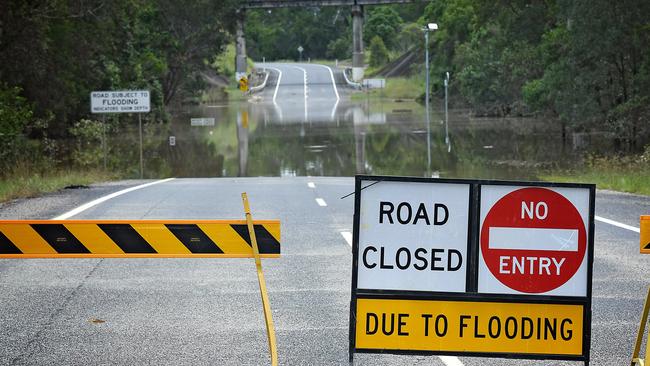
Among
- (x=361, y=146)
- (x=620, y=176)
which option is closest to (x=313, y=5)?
(x=361, y=146)

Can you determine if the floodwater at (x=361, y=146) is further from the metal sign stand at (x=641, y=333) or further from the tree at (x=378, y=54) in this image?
the tree at (x=378, y=54)

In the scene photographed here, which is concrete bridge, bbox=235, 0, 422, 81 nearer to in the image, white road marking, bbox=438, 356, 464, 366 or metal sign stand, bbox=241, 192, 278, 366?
white road marking, bbox=438, 356, 464, 366

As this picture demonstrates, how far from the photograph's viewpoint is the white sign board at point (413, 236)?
6.66 metres

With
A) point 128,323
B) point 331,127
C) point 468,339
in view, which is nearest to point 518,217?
point 468,339

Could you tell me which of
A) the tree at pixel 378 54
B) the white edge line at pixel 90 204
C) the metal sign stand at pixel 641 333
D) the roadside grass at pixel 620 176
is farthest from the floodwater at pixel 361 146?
the tree at pixel 378 54

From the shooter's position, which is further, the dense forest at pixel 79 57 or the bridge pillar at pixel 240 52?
the bridge pillar at pixel 240 52

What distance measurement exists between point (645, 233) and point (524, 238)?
0.82 meters

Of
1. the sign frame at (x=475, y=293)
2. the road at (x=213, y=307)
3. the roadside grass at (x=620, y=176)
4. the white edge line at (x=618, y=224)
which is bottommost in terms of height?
the roadside grass at (x=620, y=176)

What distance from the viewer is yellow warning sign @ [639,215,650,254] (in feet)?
22.5

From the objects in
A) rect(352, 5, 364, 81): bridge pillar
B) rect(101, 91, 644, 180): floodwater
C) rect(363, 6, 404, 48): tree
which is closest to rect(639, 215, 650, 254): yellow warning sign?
rect(101, 91, 644, 180): floodwater

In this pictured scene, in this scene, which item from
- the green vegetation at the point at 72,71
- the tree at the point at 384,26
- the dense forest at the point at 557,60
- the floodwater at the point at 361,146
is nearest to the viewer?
the green vegetation at the point at 72,71

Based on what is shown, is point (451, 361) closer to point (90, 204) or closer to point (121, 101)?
point (90, 204)

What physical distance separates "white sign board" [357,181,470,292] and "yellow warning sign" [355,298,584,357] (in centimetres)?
14

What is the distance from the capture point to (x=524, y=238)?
6.69 m
